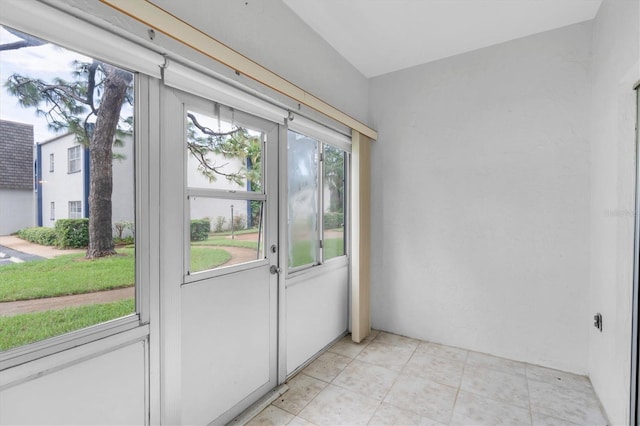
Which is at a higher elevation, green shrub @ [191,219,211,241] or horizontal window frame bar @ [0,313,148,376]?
green shrub @ [191,219,211,241]

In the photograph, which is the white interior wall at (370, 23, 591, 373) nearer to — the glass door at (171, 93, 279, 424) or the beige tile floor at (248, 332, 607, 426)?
the beige tile floor at (248, 332, 607, 426)

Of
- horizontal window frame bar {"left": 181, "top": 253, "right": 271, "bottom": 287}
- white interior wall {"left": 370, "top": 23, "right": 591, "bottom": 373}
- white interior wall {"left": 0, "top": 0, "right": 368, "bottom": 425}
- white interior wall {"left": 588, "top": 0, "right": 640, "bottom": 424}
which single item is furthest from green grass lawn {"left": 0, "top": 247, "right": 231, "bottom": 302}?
white interior wall {"left": 588, "top": 0, "right": 640, "bottom": 424}

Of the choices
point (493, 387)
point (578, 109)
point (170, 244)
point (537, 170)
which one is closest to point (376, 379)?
point (493, 387)

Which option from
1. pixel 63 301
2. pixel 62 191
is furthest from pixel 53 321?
pixel 62 191

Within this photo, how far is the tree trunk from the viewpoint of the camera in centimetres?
129

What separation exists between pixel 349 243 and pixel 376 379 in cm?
129

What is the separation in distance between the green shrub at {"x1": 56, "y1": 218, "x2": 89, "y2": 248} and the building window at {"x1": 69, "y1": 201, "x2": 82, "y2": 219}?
0.02m

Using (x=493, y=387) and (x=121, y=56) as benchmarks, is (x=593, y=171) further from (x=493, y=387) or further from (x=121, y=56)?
(x=121, y=56)

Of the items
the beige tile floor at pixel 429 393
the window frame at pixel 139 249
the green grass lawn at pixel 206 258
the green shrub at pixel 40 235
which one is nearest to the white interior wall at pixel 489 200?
the beige tile floor at pixel 429 393

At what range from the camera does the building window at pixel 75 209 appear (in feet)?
4.10

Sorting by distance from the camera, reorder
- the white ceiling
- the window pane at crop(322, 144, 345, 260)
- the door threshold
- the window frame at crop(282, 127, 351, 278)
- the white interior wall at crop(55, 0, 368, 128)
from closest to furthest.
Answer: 1. the white interior wall at crop(55, 0, 368, 128)
2. the door threshold
3. the white ceiling
4. the window frame at crop(282, 127, 351, 278)
5. the window pane at crop(322, 144, 345, 260)

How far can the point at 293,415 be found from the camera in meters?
1.94

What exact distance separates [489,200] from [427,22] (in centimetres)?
160

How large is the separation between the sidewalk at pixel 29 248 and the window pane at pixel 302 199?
4.81ft
